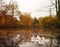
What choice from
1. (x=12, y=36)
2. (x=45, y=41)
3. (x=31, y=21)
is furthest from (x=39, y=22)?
(x=12, y=36)

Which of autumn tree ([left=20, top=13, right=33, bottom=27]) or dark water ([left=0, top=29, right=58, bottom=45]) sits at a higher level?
autumn tree ([left=20, top=13, right=33, bottom=27])

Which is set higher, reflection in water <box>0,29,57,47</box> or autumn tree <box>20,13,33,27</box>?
autumn tree <box>20,13,33,27</box>

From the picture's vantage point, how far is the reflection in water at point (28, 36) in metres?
2.53

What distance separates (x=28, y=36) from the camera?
2.56 metres

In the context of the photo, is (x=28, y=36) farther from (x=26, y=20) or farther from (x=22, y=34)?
(x=26, y=20)

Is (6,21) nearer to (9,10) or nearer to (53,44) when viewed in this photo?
(9,10)

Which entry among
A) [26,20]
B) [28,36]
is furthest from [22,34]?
[26,20]

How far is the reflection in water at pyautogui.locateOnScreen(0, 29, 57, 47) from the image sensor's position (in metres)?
2.53

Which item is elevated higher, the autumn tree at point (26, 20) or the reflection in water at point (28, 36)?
the autumn tree at point (26, 20)

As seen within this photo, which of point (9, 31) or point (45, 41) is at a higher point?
point (9, 31)

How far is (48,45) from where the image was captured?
8.33 feet

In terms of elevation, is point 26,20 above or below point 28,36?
above

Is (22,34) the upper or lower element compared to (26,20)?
lower

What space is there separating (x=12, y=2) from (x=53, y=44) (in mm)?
871
